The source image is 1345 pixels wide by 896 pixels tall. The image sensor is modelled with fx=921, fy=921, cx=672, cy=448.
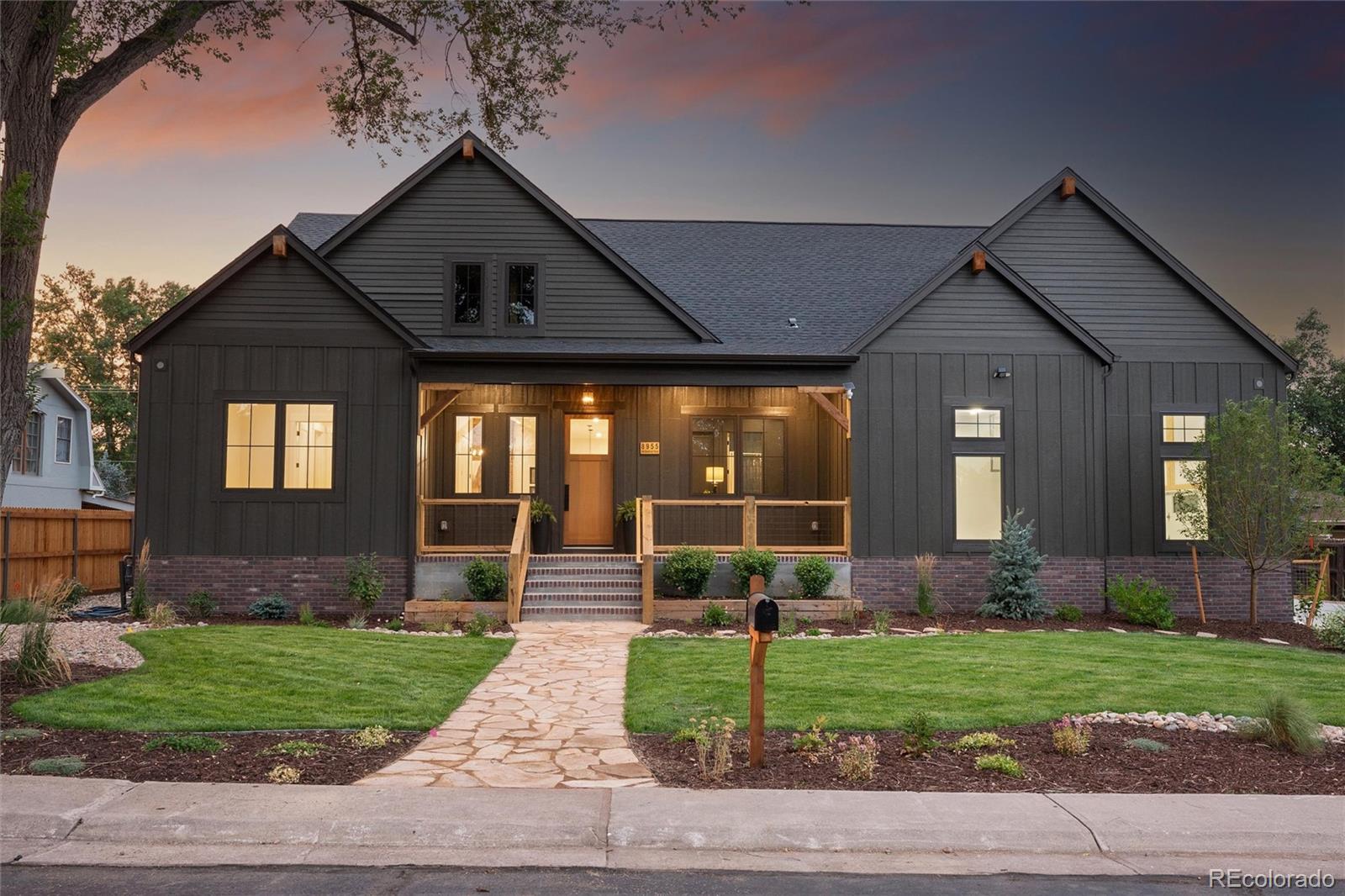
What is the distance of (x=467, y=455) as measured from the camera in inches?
645

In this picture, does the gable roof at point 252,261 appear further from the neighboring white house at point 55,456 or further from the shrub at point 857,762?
the neighboring white house at point 55,456

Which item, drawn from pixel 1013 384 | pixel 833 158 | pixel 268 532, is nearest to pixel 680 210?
pixel 833 158

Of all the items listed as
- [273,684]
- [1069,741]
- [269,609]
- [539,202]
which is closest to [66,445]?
[269,609]

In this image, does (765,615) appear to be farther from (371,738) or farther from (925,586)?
(925,586)

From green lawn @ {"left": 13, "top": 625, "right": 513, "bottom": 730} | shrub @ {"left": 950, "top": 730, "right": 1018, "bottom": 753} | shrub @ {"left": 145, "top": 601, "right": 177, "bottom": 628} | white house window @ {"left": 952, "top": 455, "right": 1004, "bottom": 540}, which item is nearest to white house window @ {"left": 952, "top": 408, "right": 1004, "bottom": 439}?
white house window @ {"left": 952, "top": 455, "right": 1004, "bottom": 540}

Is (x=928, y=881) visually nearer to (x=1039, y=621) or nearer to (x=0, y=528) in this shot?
(x=1039, y=621)

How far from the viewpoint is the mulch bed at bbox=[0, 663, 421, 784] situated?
5.76 metres

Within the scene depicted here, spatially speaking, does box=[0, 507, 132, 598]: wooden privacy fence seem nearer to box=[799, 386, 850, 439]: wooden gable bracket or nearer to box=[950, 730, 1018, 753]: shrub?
box=[799, 386, 850, 439]: wooden gable bracket

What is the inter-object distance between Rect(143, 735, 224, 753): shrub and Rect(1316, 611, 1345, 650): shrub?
44.3 ft

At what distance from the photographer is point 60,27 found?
769 cm

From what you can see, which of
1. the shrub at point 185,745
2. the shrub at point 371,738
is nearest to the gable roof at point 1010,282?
the shrub at point 371,738

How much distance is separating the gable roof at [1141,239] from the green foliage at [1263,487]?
150 cm

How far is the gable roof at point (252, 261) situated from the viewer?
45.5ft

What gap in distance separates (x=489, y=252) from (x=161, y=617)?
7425mm
